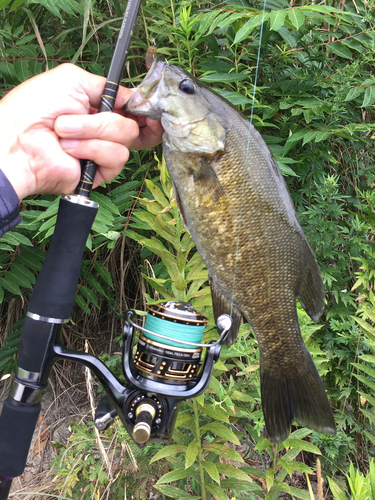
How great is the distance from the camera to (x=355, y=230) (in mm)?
2232

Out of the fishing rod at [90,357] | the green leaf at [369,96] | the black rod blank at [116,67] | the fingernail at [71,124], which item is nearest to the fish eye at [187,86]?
the black rod blank at [116,67]

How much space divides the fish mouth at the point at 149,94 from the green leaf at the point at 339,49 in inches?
55.9

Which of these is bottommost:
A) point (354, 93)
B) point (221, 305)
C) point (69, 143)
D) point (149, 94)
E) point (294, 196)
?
point (294, 196)

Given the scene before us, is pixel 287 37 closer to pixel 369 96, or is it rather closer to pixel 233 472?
pixel 369 96

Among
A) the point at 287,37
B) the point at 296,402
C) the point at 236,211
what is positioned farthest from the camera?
the point at 287,37

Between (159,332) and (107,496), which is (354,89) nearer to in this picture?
(159,332)

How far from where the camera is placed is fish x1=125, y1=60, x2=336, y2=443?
1107mm

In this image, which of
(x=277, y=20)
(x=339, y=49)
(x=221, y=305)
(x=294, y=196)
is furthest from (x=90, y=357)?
(x=339, y=49)

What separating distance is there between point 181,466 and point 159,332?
0.88 meters

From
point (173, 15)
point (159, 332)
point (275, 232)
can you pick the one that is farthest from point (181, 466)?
point (173, 15)

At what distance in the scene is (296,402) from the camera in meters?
1.24

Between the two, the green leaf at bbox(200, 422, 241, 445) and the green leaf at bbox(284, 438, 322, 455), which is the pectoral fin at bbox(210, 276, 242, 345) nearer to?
the green leaf at bbox(200, 422, 241, 445)

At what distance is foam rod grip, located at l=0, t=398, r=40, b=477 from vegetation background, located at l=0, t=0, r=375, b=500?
627mm

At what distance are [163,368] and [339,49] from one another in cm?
194
